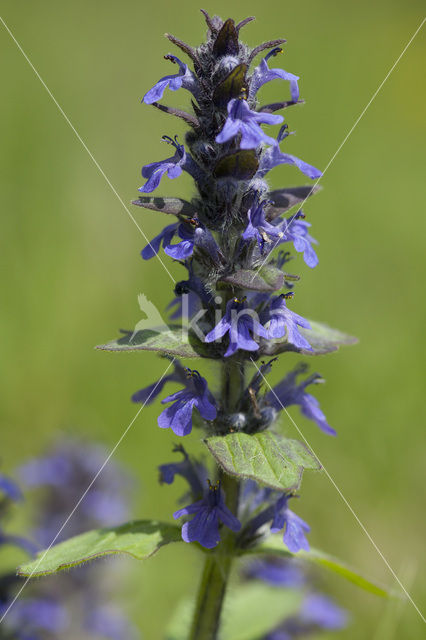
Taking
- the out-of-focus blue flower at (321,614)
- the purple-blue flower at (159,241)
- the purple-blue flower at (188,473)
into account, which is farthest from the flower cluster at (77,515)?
the purple-blue flower at (159,241)

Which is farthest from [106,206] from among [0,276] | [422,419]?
[422,419]

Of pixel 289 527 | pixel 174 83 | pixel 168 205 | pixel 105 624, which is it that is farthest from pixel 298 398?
pixel 105 624

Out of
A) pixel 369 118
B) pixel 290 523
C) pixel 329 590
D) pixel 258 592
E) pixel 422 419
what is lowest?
pixel 329 590

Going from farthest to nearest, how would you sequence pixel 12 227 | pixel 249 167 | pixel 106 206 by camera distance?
1. pixel 106 206
2. pixel 12 227
3. pixel 249 167

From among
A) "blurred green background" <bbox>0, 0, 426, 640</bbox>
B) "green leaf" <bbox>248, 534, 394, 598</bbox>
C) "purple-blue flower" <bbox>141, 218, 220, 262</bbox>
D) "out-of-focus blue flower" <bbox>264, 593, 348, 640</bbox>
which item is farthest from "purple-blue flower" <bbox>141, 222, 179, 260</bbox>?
"out-of-focus blue flower" <bbox>264, 593, 348, 640</bbox>

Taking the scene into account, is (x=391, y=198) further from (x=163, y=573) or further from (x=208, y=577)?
(x=208, y=577)

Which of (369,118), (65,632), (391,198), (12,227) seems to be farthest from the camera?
(369,118)
